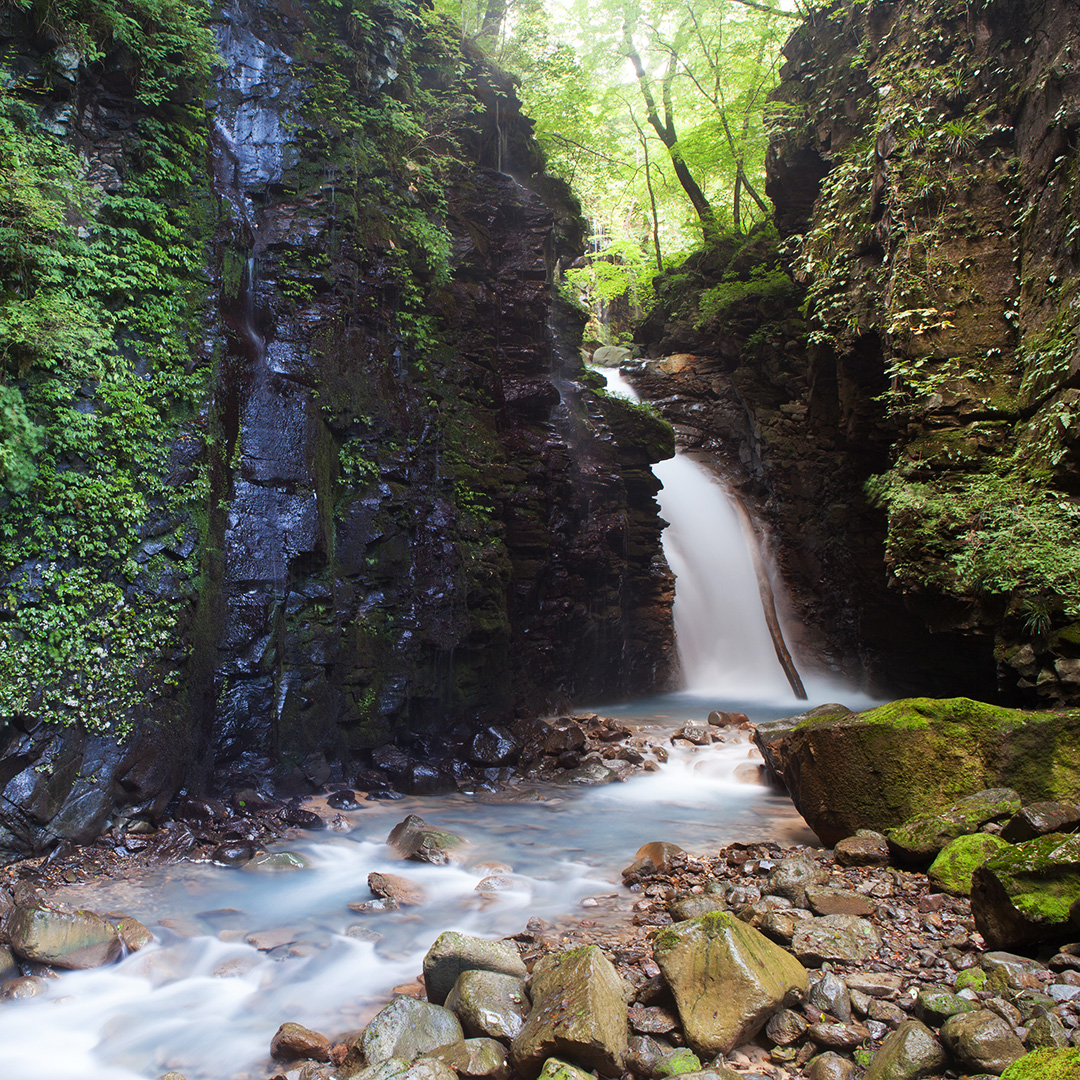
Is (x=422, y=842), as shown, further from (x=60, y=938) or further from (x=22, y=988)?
(x=22, y=988)

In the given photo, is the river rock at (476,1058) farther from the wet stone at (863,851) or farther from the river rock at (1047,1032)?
the wet stone at (863,851)

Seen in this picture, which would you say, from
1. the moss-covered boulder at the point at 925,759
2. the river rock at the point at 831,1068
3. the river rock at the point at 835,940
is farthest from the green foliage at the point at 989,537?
the river rock at the point at 831,1068

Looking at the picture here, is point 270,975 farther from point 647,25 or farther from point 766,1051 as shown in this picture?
point 647,25

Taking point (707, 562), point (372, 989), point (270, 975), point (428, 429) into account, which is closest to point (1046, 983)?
point (372, 989)

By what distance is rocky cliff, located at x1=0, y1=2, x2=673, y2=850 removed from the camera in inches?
258

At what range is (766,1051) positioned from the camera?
11.5ft

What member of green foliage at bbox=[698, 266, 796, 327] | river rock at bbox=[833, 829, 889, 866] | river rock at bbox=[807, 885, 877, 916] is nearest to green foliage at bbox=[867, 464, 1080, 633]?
river rock at bbox=[833, 829, 889, 866]

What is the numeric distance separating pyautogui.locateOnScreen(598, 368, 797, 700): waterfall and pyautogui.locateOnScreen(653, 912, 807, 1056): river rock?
11.1 m

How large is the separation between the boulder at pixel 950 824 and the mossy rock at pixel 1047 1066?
2655mm

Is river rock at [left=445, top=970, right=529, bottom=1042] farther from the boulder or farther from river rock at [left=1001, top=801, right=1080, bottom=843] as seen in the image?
river rock at [left=1001, top=801, right=1080, bottom=843]

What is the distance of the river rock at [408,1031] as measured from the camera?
3.64m

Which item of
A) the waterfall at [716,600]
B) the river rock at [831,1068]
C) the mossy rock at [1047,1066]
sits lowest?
the river rock at [831,1068]

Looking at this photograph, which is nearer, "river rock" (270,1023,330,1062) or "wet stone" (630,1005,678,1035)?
"wet stone" (630,1005,678,1035)

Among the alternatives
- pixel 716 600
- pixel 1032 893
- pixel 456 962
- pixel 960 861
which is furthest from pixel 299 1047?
pixel 716 600
